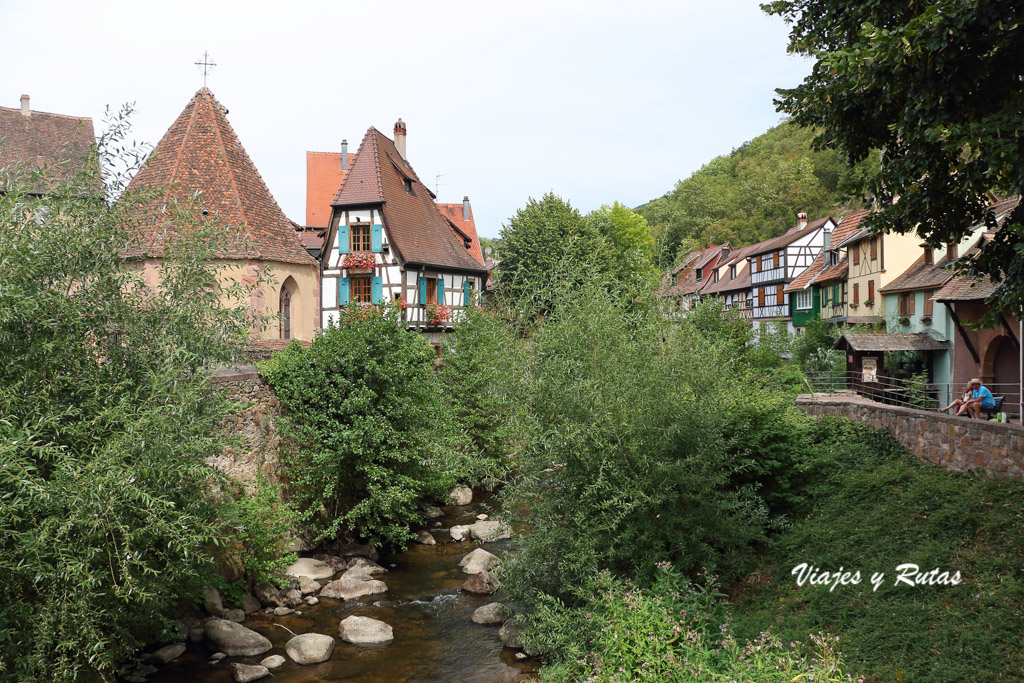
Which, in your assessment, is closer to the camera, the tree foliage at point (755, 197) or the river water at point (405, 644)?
the river water at point (405, 644)

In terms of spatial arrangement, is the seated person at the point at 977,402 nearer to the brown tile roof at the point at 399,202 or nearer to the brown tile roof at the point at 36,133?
the brown tile roof at the point at 399,202

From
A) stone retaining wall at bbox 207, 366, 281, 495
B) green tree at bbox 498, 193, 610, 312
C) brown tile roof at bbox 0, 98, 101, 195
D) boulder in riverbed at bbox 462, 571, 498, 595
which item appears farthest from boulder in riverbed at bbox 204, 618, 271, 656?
brown tile roof at bbox 0, 98, 101, 195

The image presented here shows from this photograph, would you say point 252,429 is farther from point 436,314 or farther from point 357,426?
point 436,314

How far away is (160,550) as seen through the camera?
916cm

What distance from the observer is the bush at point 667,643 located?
785cm

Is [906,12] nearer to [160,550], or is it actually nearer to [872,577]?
[872,577]

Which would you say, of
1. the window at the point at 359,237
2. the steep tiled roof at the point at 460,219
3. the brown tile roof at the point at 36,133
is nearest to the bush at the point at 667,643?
the window at the point at 359,237

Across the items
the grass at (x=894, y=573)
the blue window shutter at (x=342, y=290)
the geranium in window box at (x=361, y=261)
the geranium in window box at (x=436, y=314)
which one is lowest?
the grass at (x=894, y=573)

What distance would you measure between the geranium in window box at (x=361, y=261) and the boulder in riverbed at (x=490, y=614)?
59.4ft

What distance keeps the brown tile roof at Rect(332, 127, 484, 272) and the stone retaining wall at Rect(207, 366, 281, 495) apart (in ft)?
44.9

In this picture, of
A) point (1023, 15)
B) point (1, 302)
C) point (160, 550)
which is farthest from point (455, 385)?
point (1023, 15)

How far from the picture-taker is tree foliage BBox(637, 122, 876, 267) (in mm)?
68500

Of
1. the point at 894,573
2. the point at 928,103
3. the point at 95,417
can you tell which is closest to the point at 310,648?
the point at 95,417

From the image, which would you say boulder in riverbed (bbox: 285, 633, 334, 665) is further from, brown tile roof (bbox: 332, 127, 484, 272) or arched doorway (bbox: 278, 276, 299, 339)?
brown tile roof (bbox: 332, 127, 484, 272)
